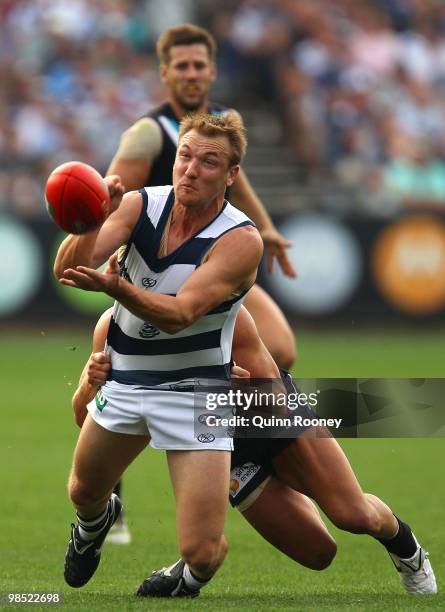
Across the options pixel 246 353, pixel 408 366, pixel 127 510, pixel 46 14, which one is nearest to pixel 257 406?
pixel 246 353

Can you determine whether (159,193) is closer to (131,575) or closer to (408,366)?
(131,575)

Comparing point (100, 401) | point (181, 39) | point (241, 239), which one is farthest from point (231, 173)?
point (181, 39)

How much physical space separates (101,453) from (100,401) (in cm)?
23

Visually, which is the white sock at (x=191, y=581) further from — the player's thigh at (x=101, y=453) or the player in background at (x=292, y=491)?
the player's thigh at (x=101, y=453)

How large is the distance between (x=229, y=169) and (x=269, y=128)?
50.8ft

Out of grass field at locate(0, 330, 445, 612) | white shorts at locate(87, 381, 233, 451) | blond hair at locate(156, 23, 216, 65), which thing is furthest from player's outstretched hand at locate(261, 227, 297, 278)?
white shorts at locate(87, 381, 233, 451)

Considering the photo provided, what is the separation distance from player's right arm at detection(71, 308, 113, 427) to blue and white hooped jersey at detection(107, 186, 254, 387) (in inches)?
2.3

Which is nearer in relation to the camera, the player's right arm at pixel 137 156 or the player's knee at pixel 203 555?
the player's knee at pixel 203 555

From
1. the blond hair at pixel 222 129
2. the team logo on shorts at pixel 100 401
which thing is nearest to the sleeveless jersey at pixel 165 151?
the blond hair at pixel 222 129

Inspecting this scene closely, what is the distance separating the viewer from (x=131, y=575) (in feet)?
22.4

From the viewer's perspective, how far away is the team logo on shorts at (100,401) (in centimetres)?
590

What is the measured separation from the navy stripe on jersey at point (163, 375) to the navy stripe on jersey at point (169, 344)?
85mm

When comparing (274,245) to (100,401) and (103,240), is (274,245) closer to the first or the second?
(100,401)

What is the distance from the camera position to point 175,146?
7812 mm
